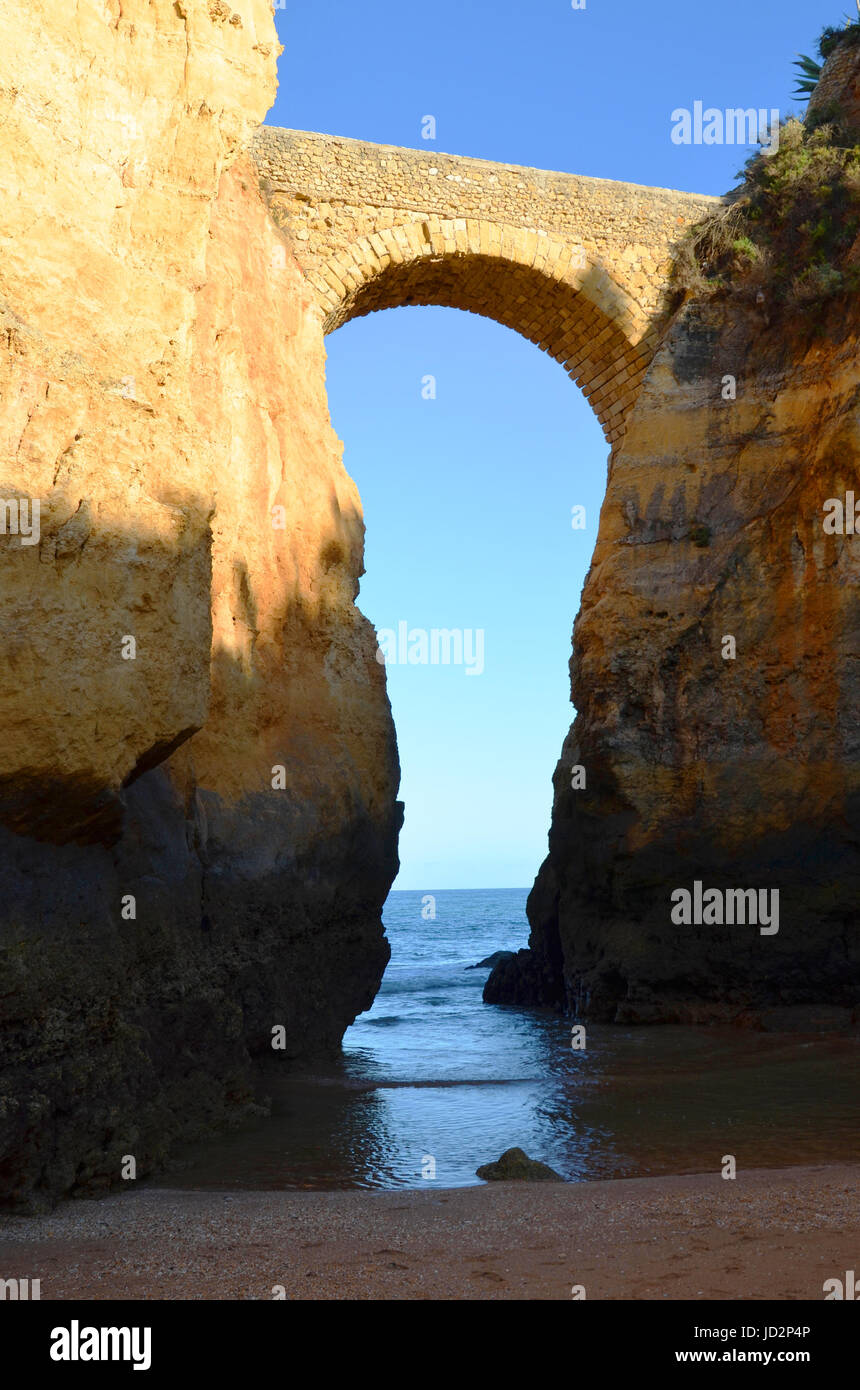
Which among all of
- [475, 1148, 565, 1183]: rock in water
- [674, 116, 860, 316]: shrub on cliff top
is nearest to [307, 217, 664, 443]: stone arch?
[674, 116, 860, 316]: shrub on cliff top

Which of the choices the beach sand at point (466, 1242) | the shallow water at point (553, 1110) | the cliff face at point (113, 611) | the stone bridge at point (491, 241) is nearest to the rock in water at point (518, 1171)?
the shallow water at point (553, 1110)

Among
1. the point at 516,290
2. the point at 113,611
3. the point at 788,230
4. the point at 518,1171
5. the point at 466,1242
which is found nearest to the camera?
the point at 466,1242

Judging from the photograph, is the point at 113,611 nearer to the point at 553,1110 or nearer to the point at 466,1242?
the point at 466,1242

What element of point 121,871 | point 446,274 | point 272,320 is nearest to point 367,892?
point 121,871

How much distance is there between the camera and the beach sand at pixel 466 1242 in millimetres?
3754

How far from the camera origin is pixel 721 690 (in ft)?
41.3

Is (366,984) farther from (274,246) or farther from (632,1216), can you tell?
(274,246)

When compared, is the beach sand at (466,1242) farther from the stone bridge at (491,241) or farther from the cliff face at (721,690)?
the stone bridge at (491,241)

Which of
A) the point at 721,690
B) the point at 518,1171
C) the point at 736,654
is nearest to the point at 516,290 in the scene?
the point at 736,654

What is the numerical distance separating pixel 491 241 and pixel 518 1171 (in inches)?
449

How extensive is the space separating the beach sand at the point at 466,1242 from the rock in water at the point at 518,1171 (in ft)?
1.24

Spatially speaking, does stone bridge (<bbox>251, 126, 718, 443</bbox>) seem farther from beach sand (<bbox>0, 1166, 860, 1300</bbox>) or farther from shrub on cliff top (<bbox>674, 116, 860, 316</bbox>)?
beach sand (<bbox>0, 1166, 860, 1300</bbox>)

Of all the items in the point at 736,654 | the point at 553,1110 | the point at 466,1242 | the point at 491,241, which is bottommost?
the point at 553,1110

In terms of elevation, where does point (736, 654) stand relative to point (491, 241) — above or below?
below
